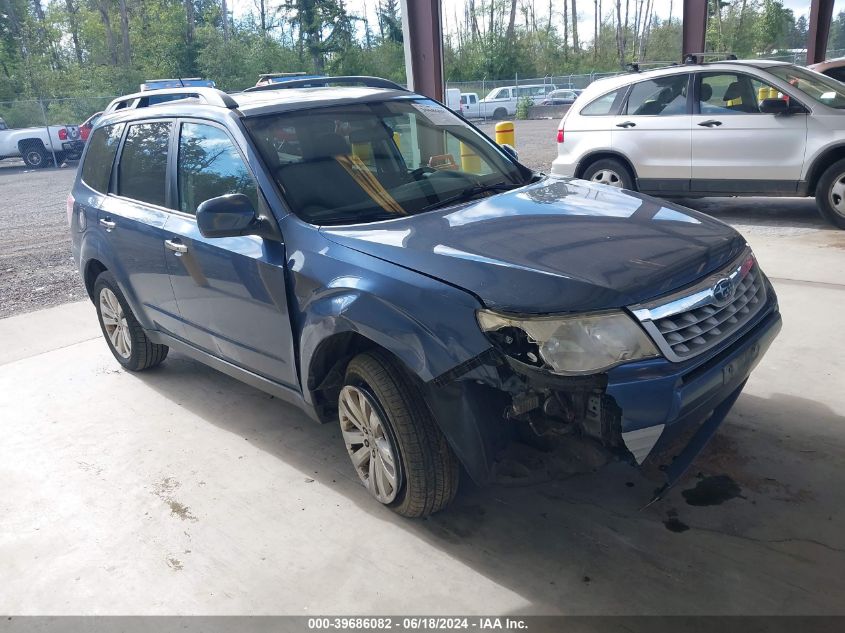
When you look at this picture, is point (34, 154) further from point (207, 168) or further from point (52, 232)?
point (207, 168)

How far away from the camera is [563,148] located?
9609 millimetres

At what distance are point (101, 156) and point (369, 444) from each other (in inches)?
121

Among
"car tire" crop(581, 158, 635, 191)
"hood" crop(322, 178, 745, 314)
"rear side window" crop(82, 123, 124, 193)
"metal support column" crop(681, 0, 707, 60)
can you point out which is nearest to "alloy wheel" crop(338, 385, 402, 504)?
"hood" crop(322, 178, 745, 314)

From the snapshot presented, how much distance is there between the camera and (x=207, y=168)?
12.8 ft

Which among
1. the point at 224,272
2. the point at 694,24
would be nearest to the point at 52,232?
the point at 224,272

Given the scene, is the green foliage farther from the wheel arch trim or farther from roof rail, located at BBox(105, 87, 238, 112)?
roof rail, located at BBox(105, 87, 238, 112)

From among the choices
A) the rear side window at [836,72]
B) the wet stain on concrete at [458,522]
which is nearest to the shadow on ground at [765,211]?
the rear side window at [836,72]

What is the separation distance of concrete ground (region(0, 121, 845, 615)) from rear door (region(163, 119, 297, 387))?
604 millimetres

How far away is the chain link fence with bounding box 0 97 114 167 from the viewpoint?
23234mm

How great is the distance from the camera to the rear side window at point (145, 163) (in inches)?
168

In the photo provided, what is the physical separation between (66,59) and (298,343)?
147 feet

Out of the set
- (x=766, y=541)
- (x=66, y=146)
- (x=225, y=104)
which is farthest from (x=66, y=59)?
(x=766, y=541)

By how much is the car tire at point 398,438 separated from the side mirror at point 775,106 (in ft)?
21.9

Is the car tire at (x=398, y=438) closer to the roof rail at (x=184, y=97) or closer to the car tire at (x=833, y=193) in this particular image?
the roof rail at (x=184, y=97)
